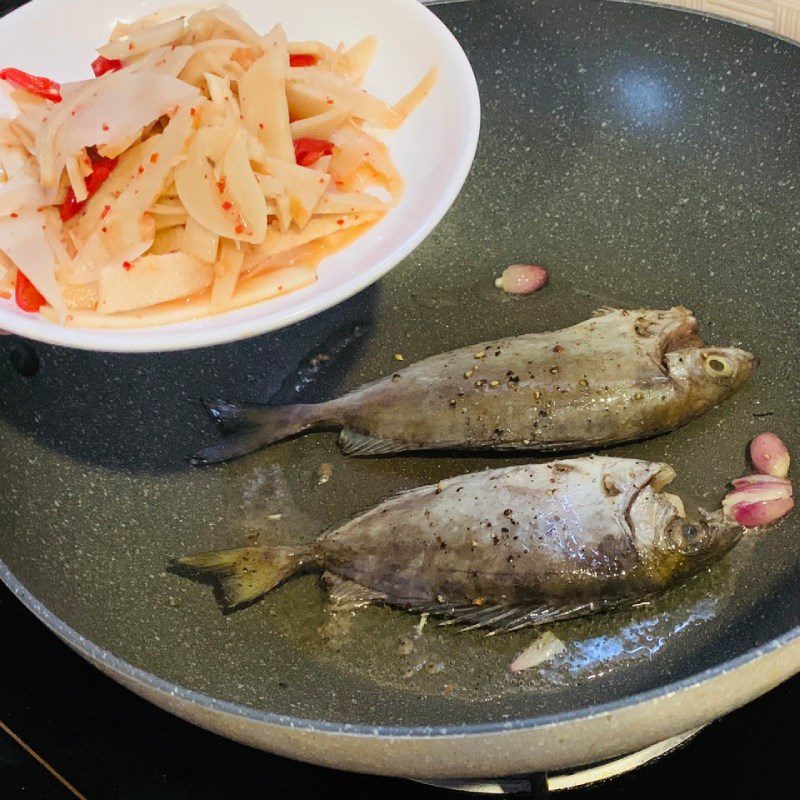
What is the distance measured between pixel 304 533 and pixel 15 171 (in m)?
0.97

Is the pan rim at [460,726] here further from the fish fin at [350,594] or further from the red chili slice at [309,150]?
the red chili slice at [309,150]

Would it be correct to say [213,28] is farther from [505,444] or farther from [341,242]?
[505,444]

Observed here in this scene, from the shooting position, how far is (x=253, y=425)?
7.03ft

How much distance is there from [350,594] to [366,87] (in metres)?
1.16

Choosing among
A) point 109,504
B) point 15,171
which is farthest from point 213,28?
point 109,504

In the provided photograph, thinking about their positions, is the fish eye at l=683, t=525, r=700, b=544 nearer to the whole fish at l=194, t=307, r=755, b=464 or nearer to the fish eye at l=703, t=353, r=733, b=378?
the whole fish at l=194, t=307, r=755, b=464

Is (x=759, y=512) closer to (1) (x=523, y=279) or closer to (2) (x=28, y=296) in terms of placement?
(1) (x=523, y=279)

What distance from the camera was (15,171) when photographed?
187 centimetres

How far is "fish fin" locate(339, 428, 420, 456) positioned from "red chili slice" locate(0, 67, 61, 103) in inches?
38.9

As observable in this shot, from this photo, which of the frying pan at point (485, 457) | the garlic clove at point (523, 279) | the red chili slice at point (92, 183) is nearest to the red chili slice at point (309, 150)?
the red chili slice at point (92, 183)

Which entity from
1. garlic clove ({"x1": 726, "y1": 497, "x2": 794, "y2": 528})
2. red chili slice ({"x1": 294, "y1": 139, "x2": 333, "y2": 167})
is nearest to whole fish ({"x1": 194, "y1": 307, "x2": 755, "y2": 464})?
garlic clove ({"x1": 726, "y1": 497, "x2": 794, "y2": 528})

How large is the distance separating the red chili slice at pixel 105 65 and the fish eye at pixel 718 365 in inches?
56.5

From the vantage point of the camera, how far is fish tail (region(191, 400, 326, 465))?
6.99 feet

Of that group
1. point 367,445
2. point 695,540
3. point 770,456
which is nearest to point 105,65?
point 367,445
